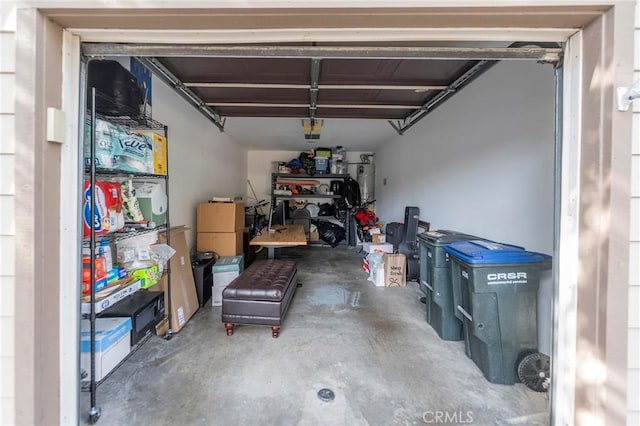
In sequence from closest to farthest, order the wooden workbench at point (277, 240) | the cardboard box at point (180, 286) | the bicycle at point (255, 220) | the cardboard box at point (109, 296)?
the cardboard box at point (109, 296)
the cardboard box at point (180, 286)
the wooden workbench at point (277, 240)
the bicycle at point (255, 220)

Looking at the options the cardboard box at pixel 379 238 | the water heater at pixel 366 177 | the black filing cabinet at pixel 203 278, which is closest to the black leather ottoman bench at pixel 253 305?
the black filing cabinet at pixel 203 278

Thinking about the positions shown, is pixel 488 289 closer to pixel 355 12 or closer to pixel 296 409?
pixel 296 409

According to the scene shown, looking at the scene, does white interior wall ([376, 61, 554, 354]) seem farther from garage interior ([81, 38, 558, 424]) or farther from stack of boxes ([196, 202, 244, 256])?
stack of boxes ([196, 202, 244, 256])

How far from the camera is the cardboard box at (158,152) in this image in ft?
6.41

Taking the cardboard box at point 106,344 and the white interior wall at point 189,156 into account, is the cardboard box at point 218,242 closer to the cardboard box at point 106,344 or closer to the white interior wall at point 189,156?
the white interior wall at point 189,156

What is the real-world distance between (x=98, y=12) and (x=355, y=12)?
96cm

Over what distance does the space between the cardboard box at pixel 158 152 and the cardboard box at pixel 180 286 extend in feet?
2.10

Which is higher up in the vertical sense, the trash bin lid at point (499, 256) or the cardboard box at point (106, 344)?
the trash bin lid at point (499, 256)

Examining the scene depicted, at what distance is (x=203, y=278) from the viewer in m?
2.93

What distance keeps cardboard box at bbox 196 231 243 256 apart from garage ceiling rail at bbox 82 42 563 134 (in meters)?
1.75

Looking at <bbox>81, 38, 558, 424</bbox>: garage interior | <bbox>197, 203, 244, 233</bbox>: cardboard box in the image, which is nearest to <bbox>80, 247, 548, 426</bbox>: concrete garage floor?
<bbox>81, 38, 558, 424</bbox>: garage interior

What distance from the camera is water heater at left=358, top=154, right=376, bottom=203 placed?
6410 millimetres

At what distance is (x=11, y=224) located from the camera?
0.92 metres

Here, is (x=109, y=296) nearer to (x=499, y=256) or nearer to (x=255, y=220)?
(x=499, y=256)
